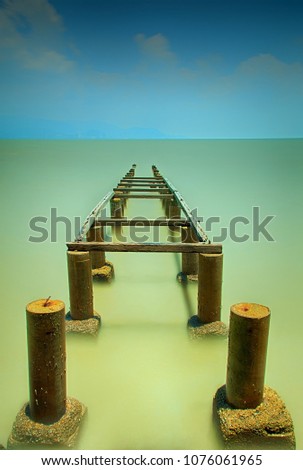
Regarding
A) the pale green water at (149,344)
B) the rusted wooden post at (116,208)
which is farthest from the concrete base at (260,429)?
the rusted wooden post at (116,208)

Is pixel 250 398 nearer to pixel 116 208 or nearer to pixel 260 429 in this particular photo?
pixel 260 429

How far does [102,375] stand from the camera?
379 cm

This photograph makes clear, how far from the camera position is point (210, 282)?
3.74m

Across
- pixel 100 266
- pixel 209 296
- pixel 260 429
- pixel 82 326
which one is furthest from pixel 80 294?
pixel 260 429

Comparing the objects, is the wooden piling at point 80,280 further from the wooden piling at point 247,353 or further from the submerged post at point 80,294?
the wooden piling at point 247,353

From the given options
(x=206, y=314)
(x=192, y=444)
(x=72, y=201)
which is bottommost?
(x=192, y=444)

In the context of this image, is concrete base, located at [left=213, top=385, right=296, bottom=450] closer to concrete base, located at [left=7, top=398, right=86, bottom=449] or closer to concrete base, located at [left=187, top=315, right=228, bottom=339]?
concrete base, located at [left=7, top=398, right=86, bottom=449]


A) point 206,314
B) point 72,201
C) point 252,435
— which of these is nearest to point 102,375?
point 206,314

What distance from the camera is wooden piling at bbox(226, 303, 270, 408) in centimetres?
239

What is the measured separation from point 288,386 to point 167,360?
113 centimetres

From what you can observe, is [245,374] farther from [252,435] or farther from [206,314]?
[206,314]

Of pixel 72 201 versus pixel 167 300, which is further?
pixel 72 201

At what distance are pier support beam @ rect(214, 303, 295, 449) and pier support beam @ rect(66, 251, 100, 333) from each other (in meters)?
Answer: 1.74
